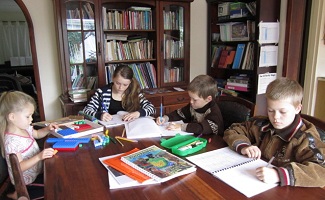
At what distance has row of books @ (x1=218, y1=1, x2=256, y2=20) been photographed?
2.78 m

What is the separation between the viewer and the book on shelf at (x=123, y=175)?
92 cm

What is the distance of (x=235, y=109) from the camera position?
5.37ft

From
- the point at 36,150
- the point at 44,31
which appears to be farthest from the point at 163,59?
the point at 36,150

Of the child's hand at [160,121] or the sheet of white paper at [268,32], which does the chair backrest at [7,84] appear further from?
the sheet of white paper at [268,32]

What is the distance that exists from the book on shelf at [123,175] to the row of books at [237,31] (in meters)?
2.27

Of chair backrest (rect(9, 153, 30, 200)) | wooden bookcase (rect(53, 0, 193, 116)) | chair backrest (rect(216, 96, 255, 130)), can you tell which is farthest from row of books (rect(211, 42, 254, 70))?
chair backrest (rect(9, 153, 30, 200))

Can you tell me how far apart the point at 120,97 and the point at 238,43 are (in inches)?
65.5

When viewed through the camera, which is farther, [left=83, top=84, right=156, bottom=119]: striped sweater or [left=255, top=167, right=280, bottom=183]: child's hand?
[left=83, top=84, right=156, bottom=119]: striped sweater

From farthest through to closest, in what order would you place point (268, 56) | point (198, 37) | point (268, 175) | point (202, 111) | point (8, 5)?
point (8, 5) → point (198, 37) → point (268, 56) → point (202, 111) → point (268, 175)

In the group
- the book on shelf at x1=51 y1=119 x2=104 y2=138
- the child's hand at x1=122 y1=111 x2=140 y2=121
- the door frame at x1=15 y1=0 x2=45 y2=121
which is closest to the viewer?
the book on shelf at x1=51 y1=119 x2=104 y2=138

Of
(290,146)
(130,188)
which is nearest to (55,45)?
(130,188)

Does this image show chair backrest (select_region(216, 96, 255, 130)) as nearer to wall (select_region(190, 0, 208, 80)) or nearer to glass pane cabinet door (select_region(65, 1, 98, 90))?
glass pane cabinet door (select_region(65, 1, 98, 90))

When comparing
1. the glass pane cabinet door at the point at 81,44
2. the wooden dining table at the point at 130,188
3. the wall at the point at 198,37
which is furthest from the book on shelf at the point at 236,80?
the wooden dining table at the point at 130,188

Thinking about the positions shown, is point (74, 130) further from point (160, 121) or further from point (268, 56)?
point (268, 56)
